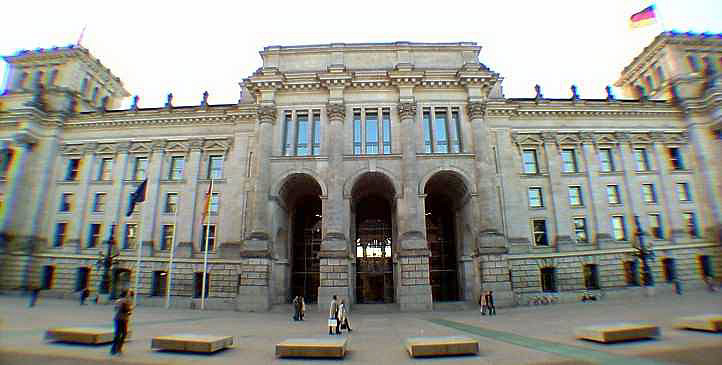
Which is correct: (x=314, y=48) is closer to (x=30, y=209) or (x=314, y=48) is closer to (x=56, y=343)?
(x=56, y=343)

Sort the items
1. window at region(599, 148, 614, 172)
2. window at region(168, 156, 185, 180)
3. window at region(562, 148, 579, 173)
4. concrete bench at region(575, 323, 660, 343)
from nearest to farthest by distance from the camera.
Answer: concrete bench at region(575, 323, 660, 343)
window at region(562, 148, 579, 173)
window at region(168, 156, 185, 180)
window at region(599, 148, 614, 172)

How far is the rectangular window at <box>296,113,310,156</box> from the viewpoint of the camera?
108 feet

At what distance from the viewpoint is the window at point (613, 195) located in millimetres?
37188

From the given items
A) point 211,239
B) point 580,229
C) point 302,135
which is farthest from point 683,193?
point 211,239

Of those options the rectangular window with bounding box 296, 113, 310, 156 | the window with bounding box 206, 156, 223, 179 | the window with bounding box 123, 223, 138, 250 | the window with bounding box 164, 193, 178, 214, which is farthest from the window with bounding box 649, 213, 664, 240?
the window with bounding box 123, 223, 138, 250

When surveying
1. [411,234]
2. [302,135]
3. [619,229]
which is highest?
[302,135]

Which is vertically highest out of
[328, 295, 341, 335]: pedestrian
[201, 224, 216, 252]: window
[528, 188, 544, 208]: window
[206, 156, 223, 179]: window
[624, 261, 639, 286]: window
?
[206, 156, 223, 179]: window

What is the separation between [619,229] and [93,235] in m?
56.0

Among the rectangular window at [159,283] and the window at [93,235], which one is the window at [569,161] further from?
the window at [93,235]

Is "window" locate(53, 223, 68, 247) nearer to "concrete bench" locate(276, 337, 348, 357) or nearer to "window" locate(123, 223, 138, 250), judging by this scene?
"window" locate(123, 223, 138, 250)

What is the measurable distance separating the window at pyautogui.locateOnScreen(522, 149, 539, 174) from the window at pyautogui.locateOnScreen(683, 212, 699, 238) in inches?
658

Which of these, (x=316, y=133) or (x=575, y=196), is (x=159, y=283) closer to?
(x=316, y=133)

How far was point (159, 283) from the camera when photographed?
3497 centimetres

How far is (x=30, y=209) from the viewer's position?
3847 centimetres
